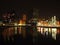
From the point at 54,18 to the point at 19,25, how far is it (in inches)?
49.3

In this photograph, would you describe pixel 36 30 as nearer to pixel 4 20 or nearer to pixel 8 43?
pixel 4 20

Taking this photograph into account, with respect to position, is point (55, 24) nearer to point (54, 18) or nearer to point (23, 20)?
point (54, 18)

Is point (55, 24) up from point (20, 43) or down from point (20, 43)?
up

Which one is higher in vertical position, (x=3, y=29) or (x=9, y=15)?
(x=9, y=15)

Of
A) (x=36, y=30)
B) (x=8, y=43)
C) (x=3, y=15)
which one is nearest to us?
(x=8, y=43)

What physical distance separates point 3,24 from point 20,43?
4.69ft

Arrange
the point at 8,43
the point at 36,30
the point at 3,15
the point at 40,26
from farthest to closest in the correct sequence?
the point at 36,30, the point at 40,26, the point at 3,15, the point at 8,43

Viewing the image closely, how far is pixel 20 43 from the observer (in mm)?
5512

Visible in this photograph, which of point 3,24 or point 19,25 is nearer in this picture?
point 3,24

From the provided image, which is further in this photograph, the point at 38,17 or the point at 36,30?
the point at 36,30

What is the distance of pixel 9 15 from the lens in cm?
683

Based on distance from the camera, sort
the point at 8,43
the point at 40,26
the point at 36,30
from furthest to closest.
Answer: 1. the point at 36,30
2. the point at 40,26
3. the point at 8,43

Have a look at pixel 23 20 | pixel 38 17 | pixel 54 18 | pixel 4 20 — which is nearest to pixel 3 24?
pixel 4 20

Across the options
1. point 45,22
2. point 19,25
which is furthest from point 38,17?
point 19,25
